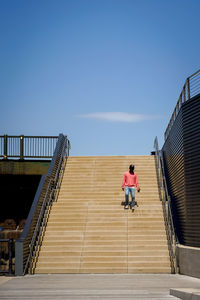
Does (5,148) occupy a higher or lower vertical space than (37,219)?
higher

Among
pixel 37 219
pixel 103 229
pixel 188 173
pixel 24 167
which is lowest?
pixel 103 229

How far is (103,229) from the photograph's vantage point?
18266 millimetres

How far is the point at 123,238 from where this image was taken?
17.6 meters

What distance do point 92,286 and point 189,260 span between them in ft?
11.2

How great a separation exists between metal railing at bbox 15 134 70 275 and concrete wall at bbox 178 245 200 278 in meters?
4.42

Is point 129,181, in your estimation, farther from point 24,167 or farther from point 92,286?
point 24,167

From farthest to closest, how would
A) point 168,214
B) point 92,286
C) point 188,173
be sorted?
point 168,214 → point 188,173 → point 92,286

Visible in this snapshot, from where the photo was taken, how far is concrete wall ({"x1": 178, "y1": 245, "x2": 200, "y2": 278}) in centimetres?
1430

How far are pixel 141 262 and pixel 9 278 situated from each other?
401 cm

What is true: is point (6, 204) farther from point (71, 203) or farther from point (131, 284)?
point (131, 284)

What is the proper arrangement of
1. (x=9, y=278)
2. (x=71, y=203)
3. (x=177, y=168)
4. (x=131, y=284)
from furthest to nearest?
(x=71, y=203)
(x=177, y=168)
(x=9, y=278)
(x=131, y=284)

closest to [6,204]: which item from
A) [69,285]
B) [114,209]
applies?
[114,209]

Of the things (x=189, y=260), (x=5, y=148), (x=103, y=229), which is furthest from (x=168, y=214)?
(x=5, y=148)

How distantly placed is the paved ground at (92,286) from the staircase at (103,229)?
0.99m
